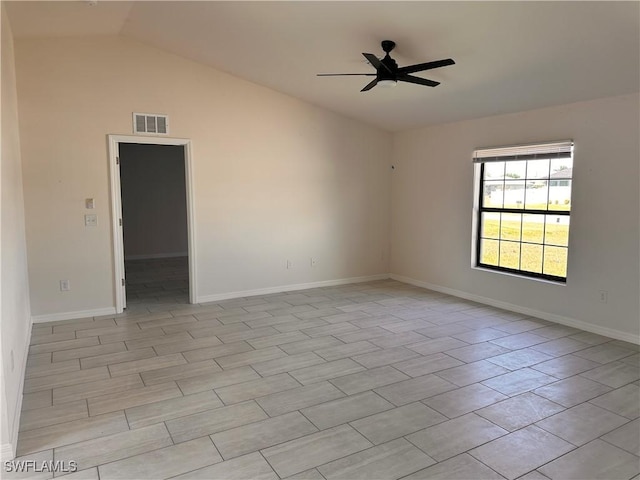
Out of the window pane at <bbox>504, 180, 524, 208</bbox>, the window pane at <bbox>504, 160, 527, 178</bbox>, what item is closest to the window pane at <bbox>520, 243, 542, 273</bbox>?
the window pane at <bbox>504, 180, 524, 208</bbox>

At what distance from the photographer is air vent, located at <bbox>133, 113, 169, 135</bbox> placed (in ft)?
17.3

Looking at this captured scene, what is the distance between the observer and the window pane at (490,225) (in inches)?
225

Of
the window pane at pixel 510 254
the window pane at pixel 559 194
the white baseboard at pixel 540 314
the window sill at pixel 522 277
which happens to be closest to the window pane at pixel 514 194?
the window pane at pixel 559 194

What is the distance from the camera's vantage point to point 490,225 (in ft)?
19.0

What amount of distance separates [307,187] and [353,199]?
33.1 inches

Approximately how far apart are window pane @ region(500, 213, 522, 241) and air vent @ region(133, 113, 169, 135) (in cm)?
438

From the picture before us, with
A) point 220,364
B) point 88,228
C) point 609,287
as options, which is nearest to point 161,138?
point 88,228

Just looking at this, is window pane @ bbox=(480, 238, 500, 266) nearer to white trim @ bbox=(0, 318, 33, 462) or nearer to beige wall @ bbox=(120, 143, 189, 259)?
white trim @ bbox=(0, 318, 33, 462)

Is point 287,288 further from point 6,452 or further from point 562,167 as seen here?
point 6,452

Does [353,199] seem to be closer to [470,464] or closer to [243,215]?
[243,215]

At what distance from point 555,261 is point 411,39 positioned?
9.77 feet

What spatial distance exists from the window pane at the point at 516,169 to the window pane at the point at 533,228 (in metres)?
0.52

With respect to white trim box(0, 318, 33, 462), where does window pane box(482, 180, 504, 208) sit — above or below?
above

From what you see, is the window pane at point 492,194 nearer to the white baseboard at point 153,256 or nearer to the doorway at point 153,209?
the doorway at point 153,209
